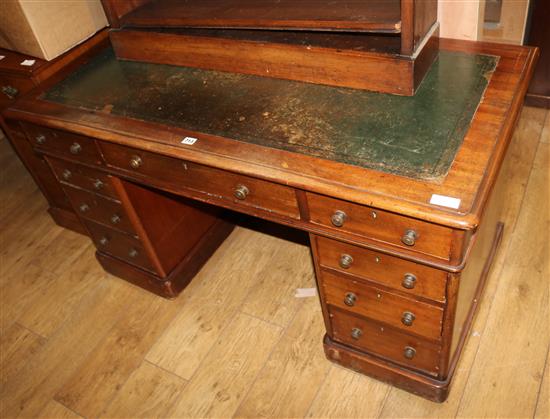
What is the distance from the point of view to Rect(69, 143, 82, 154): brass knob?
174 cm

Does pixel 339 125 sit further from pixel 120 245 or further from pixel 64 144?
pixel 120 245

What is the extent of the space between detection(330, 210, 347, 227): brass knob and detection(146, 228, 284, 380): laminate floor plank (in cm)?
98

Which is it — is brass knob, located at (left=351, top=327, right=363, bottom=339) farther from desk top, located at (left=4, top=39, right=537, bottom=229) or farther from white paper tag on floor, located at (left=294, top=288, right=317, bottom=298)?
desk top, located at (left=4, top=39, right=537, bottom=229)

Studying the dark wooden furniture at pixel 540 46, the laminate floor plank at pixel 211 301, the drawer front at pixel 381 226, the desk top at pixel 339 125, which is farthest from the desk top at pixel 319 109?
the dark wooden furniture at pixel 540 46

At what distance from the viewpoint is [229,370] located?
75.5 inches

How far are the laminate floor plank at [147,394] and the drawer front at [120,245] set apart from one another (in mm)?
443

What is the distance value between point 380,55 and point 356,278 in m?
0.64

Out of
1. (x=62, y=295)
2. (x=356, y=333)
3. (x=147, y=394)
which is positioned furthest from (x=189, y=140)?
(x=62, y=295)

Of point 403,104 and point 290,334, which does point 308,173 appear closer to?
point 403,104

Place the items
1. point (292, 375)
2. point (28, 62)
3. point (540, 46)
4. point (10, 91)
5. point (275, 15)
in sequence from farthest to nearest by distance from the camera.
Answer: point (540, 46)
point (10, 91)
point (28, 62)
point (292, 375)
point (275, 15)

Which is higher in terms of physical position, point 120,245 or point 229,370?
point 120,245

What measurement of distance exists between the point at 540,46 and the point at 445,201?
2.05m

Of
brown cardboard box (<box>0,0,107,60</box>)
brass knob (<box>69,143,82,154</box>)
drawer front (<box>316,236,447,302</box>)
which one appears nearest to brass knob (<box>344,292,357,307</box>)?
drawer front (<box>316,236,447,302</box>)

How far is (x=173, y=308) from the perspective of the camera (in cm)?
218
